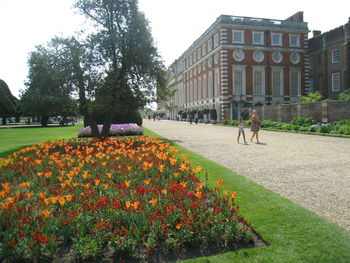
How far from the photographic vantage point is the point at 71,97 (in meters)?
15.7

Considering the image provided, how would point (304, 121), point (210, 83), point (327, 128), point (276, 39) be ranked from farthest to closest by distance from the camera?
1. point (210, 83)
2. point (276, 39)
3. point (304, 121)
4. point (327, 128)

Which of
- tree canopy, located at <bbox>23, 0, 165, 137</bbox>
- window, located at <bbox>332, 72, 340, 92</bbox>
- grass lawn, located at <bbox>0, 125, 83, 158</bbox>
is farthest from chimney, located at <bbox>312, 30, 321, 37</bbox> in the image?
grass lawn, located at <bbox>0, 125, 83, 158</bbox>

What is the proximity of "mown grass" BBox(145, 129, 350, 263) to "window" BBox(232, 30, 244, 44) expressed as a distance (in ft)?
141

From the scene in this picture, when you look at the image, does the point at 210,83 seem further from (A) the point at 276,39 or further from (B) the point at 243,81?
(A) the point at 276,39

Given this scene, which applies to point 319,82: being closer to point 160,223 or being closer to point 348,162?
point 348,162

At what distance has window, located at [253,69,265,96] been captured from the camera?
151 feet

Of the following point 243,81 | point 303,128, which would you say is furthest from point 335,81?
point 303,128

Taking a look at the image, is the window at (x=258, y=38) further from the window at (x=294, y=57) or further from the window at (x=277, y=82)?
the window at (x=294, y=57)

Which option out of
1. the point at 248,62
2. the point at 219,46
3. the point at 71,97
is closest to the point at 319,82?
the point at 248,62

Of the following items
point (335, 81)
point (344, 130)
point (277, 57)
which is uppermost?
point (277, 57)

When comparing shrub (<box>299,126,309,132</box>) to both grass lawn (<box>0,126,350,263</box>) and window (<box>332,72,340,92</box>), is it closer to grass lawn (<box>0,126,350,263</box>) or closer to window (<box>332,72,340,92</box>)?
grass lawn (<box>0,126,350,263</box>)

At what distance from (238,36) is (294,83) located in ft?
43.2

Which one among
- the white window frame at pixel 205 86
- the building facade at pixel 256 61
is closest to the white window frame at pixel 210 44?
the building facade at pixel 256 61

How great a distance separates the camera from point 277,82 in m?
46.9
